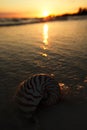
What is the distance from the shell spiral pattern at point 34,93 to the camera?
324 centimetres

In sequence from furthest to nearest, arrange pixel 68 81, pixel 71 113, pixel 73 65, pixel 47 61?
pixel 47 61 → pixel 73 65 → pixel 68 81 → pixel 71 113

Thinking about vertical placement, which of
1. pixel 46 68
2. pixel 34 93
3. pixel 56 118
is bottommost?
pixel 56 118

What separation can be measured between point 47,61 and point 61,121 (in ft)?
10.5

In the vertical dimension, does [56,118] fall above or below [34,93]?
below

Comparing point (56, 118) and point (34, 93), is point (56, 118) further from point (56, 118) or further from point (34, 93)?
point (34, 93)

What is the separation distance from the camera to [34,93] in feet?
10.6

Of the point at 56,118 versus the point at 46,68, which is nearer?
the point at 56,118

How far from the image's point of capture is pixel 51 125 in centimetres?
312

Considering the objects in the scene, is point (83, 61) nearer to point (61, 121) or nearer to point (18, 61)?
point (18, 61)

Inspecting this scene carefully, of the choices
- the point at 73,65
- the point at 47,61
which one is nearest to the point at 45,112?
the point at 73,65

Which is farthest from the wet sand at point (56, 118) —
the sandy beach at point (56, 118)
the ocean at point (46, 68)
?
the ocean at point (46, 68)

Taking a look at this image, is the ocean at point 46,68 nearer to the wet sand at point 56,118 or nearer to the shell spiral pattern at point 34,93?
the wet sand at point 56,118

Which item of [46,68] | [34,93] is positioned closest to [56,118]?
[34,93]

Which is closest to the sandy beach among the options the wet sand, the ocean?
the wet sand
